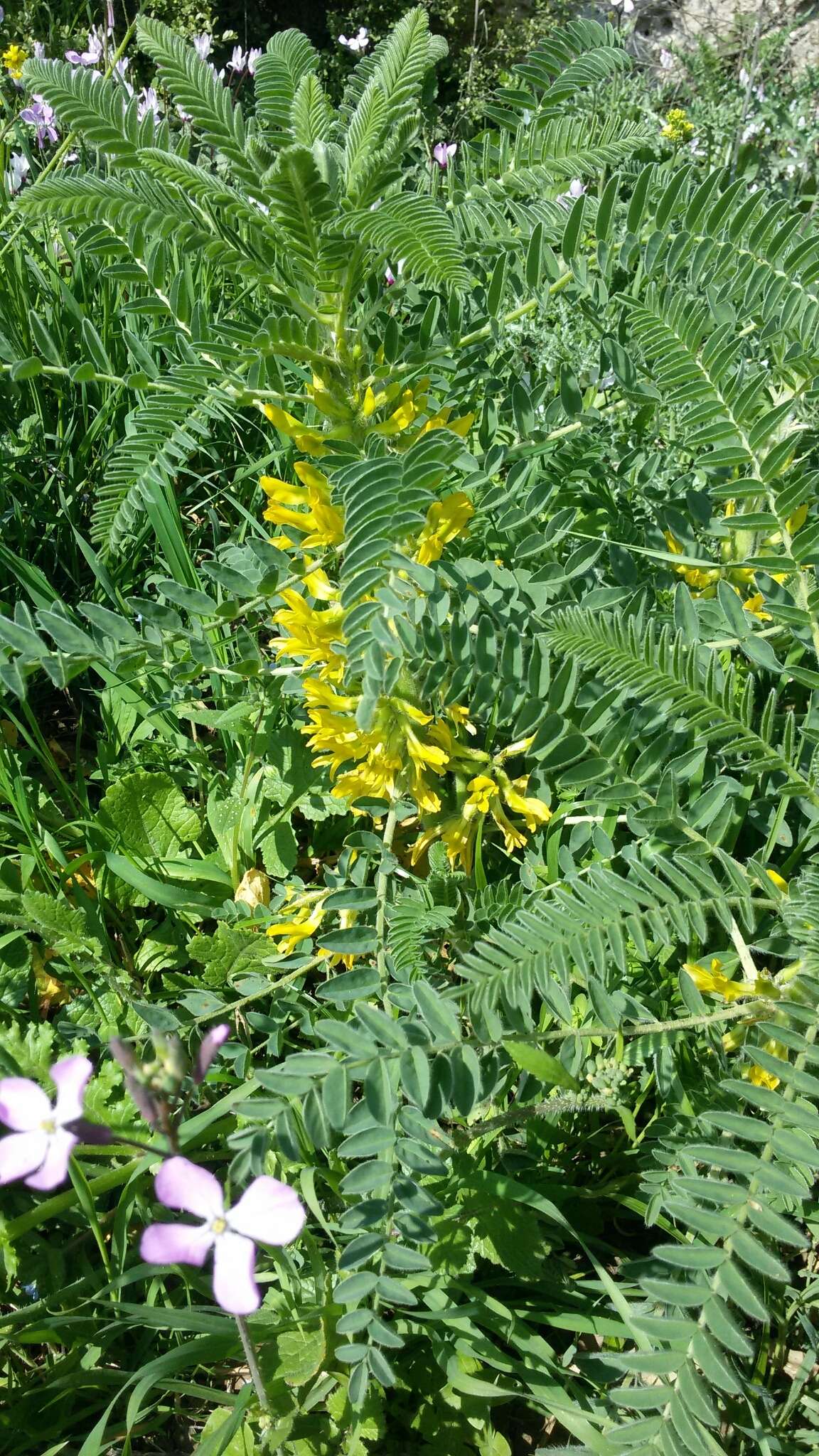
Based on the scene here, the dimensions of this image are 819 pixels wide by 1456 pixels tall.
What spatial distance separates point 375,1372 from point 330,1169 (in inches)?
14.8

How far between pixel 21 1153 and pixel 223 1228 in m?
0.17

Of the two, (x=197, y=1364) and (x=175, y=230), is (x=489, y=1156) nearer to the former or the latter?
(x=197, y=1364)

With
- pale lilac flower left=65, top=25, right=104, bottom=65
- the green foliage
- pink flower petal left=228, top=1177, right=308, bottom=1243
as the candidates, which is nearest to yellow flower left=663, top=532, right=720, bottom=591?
the green foliage

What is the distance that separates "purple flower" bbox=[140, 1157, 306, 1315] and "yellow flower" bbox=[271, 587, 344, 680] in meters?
0.80

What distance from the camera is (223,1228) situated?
82 cm

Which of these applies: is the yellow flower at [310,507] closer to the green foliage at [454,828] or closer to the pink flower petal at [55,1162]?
the green foliage at [454,828]

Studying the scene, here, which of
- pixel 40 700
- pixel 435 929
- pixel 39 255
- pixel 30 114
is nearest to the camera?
pixel 435 929

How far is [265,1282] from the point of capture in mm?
1416

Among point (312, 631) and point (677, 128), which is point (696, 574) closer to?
point (312, 631)

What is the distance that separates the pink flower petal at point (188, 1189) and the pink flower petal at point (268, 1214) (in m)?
0.02

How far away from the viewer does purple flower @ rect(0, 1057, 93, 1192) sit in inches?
32.0

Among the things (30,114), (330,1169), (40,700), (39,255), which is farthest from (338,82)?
(330,1169)

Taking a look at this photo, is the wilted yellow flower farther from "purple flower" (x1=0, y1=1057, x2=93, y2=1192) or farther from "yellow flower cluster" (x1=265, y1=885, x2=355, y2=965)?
"purple flower" (x1=0, y1=1057, x2=93, y2=1192)

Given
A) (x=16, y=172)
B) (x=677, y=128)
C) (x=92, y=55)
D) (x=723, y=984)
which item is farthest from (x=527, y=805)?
(x=92, y=55)
